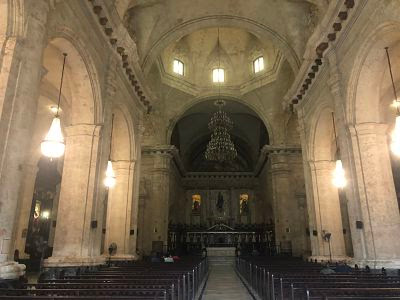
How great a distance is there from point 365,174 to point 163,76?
48.8ft

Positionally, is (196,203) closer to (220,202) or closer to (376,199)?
(220,202)

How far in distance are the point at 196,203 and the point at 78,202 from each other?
24177 millimetres

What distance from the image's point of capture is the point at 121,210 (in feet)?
42.9

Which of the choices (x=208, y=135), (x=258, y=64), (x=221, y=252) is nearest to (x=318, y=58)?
(x=258, y=64)

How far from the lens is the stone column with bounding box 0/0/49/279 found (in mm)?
5305

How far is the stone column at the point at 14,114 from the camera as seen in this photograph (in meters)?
5.30

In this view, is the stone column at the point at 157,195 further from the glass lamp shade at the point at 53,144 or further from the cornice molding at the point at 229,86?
the glass lamp shade at the point at 53,144

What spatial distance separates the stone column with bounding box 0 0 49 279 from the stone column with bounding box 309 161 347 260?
418 inches

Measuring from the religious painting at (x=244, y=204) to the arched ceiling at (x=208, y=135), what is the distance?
3060 millimetres

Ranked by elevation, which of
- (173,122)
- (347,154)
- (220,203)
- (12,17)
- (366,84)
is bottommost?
(347,154)

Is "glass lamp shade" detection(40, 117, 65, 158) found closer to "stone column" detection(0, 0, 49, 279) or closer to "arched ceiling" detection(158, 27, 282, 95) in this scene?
"stone column" detection(0, 0, 49, 279)

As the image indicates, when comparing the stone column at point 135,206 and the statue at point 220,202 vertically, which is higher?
the statue at point 220,202

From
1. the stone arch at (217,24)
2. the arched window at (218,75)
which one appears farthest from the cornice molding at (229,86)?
the stone arch at (217,24)

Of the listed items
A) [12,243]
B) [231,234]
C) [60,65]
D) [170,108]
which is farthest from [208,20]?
[231,234]
